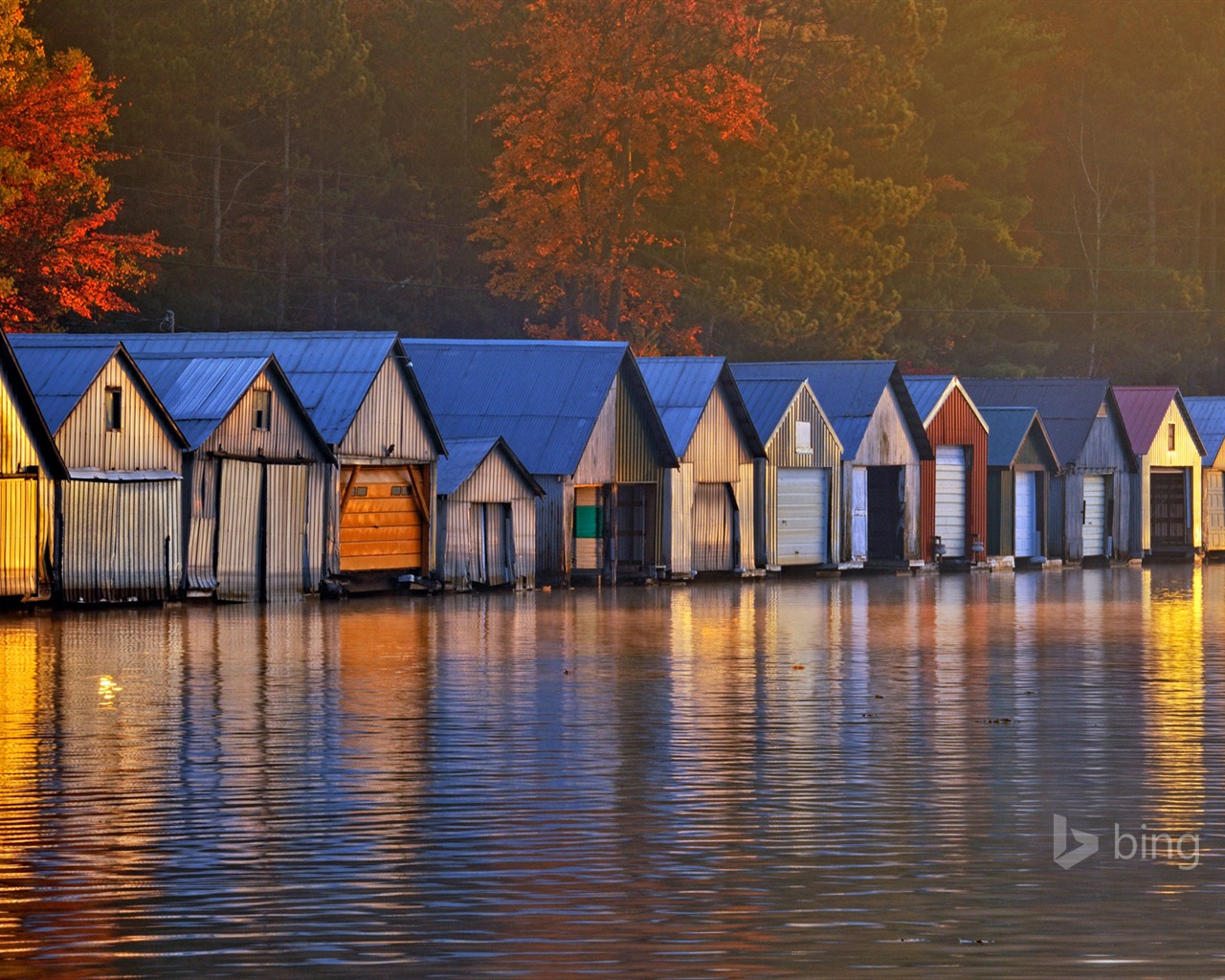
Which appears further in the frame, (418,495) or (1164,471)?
(1164,471)

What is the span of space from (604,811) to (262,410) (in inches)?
1356

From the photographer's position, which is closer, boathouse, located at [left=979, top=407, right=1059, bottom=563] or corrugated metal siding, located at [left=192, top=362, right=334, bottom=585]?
corrugated metal siding, located at [left=192, top=362, right=334, bottom=585]

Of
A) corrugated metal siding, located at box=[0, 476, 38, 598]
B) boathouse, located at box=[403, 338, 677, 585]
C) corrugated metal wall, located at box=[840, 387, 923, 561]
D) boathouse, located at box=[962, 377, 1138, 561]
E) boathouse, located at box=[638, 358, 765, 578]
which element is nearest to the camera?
corrugated metal siding, located at box=[0, 476, 38, 598]

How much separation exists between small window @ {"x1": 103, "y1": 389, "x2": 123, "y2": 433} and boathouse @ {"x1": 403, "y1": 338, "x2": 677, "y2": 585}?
1545cm

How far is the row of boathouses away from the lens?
4716 centimetres

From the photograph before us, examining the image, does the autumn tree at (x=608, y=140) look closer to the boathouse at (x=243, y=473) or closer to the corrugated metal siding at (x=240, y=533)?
the boathouse at (x=243, y=473)

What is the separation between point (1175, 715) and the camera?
2527cm

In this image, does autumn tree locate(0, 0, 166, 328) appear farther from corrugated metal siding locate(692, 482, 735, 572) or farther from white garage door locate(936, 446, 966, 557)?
white garage door locate(936, 446, 966, 557)

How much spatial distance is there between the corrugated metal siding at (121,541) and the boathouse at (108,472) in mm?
20

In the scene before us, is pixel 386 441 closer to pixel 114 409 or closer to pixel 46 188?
pixel 114 409

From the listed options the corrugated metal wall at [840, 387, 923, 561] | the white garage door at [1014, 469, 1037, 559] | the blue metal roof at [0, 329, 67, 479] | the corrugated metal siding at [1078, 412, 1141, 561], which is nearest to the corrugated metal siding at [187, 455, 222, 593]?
the blue metal roof at [0, 329, 67, 479]

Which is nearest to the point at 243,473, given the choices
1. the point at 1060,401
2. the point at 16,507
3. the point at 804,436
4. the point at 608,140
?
the point at 16,507

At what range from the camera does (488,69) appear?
350 feet

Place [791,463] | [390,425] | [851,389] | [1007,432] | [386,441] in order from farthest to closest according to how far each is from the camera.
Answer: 1. [1007,432]
2. [851,389]
3. [791,463]
4. [390,425]
5. [386,441]
